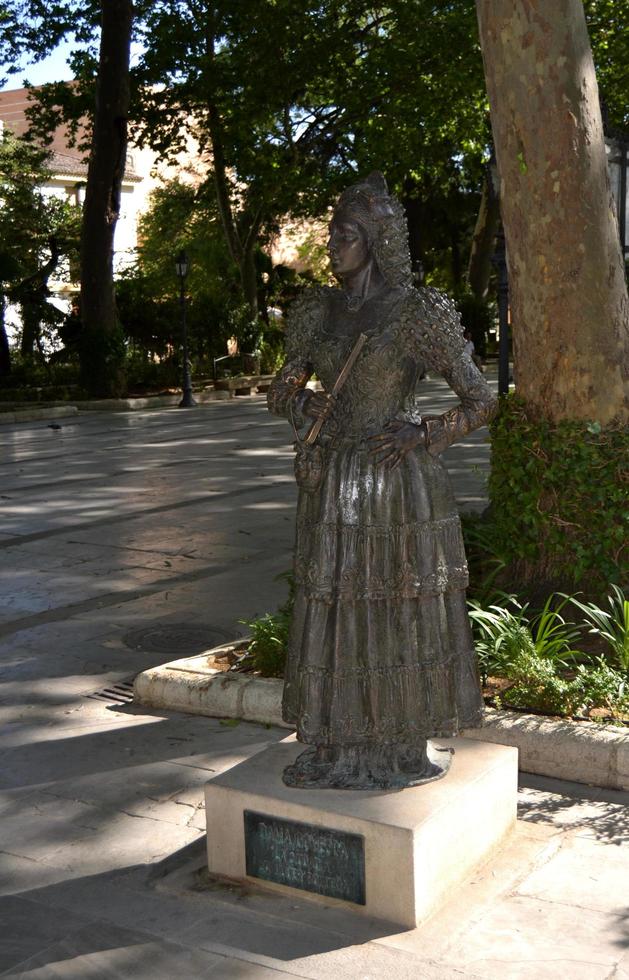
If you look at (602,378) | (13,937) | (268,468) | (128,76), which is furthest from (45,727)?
(128,76)

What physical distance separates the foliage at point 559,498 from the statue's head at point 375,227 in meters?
3.09

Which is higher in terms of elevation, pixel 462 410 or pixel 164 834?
pixel 462 410

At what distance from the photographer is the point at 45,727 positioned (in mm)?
6164

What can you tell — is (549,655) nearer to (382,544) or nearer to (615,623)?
(615,623)

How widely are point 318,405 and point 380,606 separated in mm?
754

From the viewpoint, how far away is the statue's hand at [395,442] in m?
3.94

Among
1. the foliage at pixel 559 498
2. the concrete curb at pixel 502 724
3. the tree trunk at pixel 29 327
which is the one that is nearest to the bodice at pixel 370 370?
the concrete curb at pixel 502 724

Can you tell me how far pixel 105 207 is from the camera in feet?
89.1

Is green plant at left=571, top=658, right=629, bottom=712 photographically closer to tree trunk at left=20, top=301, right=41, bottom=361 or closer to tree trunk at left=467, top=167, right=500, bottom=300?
tree trunk at left=20, top=301, right=41, bottom=361

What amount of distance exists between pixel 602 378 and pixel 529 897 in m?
3.64

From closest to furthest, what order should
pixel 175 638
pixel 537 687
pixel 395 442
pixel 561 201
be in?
pixel 395 442, pixel 537 687, pixel 561 201, pixel 175 638

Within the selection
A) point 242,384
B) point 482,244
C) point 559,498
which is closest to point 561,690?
point 559,498

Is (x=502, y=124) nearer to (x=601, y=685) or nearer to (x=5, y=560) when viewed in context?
(x=601, y=685)

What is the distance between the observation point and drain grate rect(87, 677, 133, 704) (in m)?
6.59
